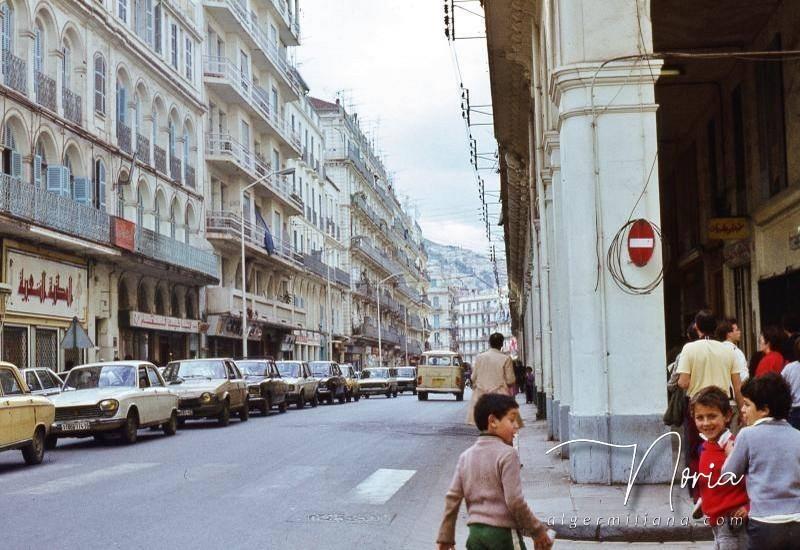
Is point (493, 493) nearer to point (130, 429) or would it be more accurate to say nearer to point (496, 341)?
point (496, 341)

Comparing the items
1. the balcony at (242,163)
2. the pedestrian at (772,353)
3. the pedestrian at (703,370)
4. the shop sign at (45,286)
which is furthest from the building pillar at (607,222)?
the balcony at (242,163)

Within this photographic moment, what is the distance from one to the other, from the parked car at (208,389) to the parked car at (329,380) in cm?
1262

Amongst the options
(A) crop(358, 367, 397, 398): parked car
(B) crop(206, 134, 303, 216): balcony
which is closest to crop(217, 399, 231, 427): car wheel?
(B) crop(206, 134, 303, 216): balcony

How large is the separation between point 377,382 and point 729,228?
122ft

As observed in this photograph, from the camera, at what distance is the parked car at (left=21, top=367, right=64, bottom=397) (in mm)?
22925

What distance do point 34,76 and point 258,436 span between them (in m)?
15.1

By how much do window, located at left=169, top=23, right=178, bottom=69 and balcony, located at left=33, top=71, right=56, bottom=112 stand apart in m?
11.8

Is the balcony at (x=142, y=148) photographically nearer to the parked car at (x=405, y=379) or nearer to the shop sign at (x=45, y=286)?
the shop sign at (x=45, y=286)

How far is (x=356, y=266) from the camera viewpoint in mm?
89188

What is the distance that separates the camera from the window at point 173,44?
44787 mm

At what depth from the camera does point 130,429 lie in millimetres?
20672

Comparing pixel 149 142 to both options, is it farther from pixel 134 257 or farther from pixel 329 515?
pixel 329 515

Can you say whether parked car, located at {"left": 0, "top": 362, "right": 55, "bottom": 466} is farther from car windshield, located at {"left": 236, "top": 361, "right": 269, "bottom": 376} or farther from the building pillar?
car windshield, located at {"left": 236, "top": 361, "right": 269, "bottom": 376}

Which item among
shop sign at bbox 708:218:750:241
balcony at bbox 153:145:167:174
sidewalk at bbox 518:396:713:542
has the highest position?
balcony at bbox 153:145:167:174
